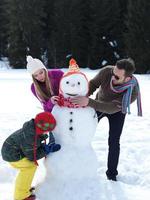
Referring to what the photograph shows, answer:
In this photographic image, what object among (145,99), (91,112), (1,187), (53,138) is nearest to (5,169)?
(1,187)

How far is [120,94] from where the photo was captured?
15.6 feet

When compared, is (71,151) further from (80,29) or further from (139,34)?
(80,29)

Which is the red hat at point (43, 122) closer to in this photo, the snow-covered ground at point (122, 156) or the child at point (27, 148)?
the child at point (27, 148)

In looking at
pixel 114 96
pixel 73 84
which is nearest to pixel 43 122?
pixel 73 84

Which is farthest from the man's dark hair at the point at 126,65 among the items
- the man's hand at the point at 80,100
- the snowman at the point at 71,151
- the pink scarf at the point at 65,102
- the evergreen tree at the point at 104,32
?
the evergreen tree at the point at 104,32

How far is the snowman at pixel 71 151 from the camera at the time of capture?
446cm

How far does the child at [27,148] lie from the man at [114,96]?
1.47 feet

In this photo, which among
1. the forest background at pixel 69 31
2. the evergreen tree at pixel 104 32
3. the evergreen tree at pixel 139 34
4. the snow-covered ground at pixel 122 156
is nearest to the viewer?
the snow-covered ground at pixel 122 156

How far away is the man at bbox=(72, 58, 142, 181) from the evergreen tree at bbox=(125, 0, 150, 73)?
71.1 feet

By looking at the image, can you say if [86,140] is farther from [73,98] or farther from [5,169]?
[5,169]

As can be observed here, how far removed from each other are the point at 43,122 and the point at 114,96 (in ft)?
3.31

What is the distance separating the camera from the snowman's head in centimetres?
442

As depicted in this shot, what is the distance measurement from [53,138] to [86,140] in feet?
1.17

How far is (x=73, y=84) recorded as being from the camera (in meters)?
4.42
